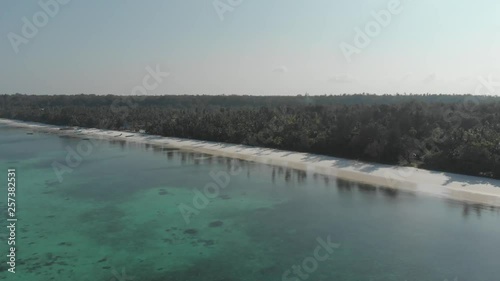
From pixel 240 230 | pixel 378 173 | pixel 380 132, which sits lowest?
pixel 240 230

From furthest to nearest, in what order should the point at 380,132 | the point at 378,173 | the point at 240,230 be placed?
the point at 380,132 < the point at 378,173 < the point at 240,230

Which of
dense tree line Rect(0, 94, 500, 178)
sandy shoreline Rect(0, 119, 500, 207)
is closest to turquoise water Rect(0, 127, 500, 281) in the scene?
sandy shoreline Rect(0, 119, 500, 207)

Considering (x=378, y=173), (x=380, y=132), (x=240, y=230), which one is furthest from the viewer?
(x=380, y=132)

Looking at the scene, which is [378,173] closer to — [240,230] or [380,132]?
[380,132]

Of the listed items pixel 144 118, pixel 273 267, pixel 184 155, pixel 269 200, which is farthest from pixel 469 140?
pixel 144 118

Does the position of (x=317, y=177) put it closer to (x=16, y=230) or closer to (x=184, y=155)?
(x=184, y=155)

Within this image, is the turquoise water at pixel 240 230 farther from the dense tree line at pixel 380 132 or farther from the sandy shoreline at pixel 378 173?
the dense tree line at pixel 380 132

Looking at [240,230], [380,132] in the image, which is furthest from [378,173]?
[240,230]
